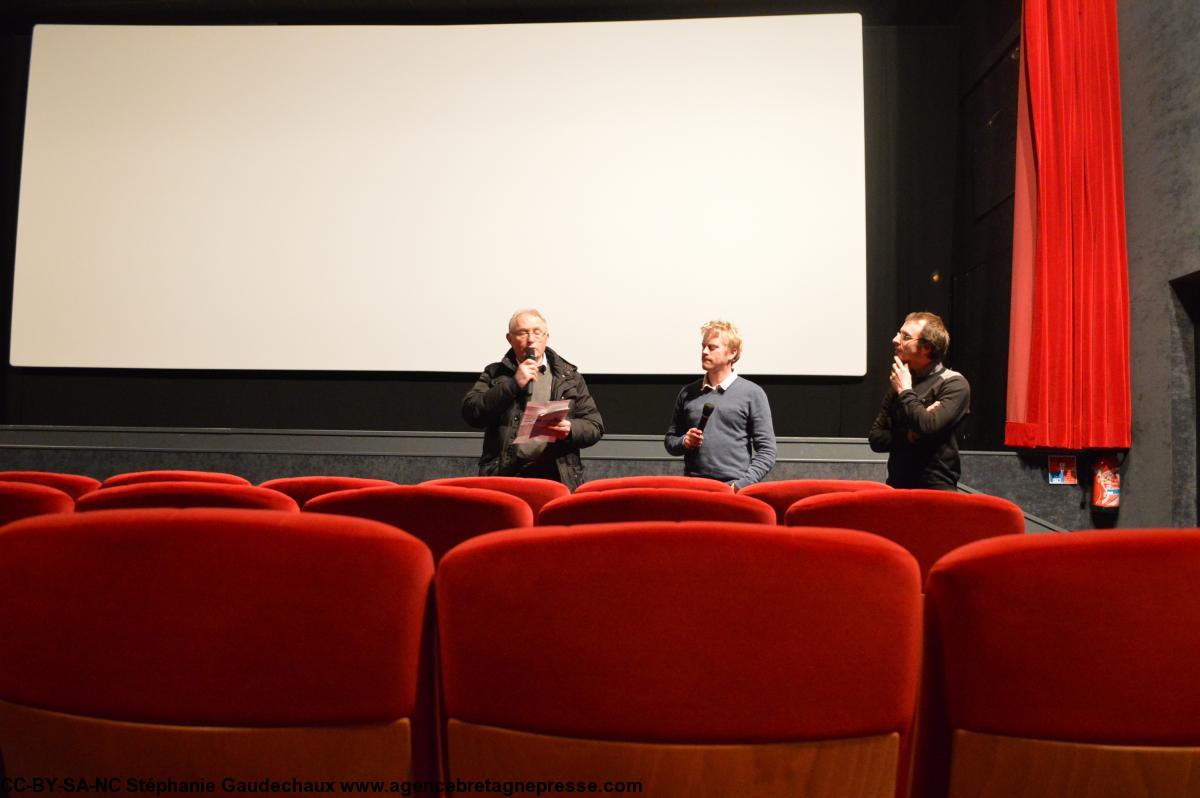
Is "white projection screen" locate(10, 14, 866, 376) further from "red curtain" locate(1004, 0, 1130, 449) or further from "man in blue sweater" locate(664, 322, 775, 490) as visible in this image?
"man in blue sweater" locate(664, 322, 775, 490)

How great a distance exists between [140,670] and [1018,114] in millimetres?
5710

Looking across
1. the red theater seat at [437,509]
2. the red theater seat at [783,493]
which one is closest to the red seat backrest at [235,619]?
the red theater seat at [437,509]

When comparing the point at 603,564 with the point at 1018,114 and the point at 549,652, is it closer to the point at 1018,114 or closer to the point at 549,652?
the point at 549,652

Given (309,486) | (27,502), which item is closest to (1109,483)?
(309,486)

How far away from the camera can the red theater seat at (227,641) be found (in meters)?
0.84

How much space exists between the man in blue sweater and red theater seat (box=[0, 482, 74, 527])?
260cm

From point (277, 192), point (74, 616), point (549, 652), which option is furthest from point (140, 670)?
point (277, 192)

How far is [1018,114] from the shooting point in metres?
5.06

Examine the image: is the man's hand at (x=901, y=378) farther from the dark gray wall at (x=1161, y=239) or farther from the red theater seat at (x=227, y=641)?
the red theater seat at (x=227, y=641)

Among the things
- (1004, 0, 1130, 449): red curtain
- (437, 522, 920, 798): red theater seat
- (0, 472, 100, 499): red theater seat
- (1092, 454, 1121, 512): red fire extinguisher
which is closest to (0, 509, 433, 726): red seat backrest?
(437, 522, 920, 798): red theater seat

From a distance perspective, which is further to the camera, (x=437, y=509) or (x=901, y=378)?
(x=901, y=378)

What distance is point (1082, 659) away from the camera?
2.63 feet

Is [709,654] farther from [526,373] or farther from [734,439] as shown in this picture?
[734,439]

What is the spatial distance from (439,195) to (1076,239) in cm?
438
